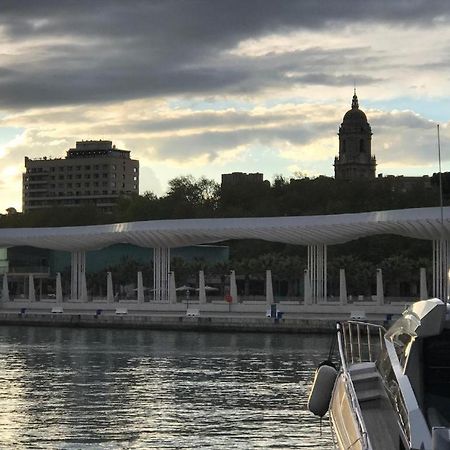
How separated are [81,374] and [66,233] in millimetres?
37739

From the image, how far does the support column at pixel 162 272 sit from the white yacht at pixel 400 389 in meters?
60.2

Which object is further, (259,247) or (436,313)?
(259,247)

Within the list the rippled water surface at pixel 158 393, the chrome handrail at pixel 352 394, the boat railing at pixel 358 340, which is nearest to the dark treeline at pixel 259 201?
the rippled water surface at pixel 158 393

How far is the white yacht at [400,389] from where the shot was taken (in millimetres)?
10523

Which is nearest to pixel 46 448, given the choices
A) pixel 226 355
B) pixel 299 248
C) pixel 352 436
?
pixel 352 436

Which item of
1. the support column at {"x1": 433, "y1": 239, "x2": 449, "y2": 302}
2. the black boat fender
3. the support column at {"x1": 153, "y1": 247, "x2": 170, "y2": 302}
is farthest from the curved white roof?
the black boat fender

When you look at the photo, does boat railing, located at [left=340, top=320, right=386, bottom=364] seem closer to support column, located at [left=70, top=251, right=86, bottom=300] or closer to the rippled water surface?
the rippled water surface

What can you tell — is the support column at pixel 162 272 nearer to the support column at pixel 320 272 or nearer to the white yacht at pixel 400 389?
the support column at pixel 320 272

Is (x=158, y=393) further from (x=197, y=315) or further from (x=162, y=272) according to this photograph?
(x=162, y=272)

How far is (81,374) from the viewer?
39594 mm

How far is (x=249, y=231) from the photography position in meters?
70.1

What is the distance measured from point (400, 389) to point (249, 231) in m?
59.3

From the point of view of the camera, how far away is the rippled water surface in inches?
992

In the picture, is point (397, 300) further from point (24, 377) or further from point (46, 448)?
point (46, 448)
